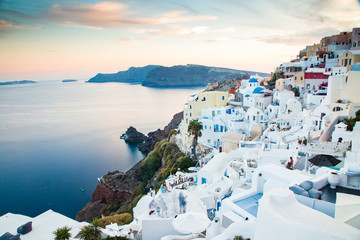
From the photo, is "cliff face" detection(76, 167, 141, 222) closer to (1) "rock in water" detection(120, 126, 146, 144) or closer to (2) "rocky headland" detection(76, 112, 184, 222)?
(2) "rocky headland" detection(76, 112, 184, 222)

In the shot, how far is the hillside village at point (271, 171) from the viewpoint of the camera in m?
5.08

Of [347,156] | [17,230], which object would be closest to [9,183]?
[17,230]

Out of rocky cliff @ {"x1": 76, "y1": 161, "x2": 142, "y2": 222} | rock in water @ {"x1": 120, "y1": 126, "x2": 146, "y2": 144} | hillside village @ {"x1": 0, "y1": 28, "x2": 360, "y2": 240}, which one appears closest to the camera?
→ hillside village @ {"x1": 0, "y1": 28, "x2": 360, "y2": 240}

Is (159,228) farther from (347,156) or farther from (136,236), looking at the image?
(347,156)

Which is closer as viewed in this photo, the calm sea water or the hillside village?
the hillside village

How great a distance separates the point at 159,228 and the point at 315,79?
3126 centimetres

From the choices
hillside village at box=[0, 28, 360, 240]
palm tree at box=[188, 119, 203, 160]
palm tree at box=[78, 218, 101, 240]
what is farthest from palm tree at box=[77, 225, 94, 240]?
palm tree at box=[188, 119, 203, 160]

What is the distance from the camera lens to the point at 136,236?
12492 mm

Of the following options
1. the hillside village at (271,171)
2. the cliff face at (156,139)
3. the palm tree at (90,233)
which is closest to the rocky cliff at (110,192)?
the hillside village at (271,171)

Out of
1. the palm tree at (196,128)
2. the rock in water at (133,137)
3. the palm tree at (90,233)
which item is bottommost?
the rock in water at (133,137)

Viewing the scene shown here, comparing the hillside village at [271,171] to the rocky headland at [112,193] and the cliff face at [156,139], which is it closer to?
the rocky headland at [112,193]

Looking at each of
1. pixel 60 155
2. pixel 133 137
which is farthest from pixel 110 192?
pixel 133 137

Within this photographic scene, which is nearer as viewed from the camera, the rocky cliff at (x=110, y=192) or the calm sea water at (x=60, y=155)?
the rocky cliff at (x=110, y=192)

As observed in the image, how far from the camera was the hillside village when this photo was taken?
5078 millimetres
